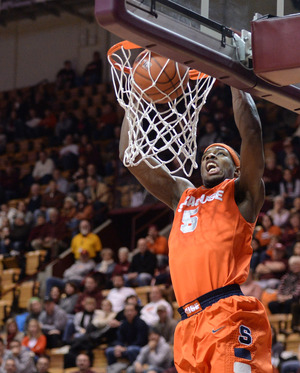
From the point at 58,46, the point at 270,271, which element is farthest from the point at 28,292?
the point at 58,46

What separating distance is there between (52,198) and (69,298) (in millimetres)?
3757

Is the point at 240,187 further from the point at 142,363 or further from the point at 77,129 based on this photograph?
the point at 77,129

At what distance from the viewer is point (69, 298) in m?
11.7

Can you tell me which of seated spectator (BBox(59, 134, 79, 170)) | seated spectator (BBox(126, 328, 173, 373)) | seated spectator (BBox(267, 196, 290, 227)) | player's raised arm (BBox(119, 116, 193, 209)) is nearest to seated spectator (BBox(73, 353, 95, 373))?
seated spectator (BBox(126, 328, 173, 373))

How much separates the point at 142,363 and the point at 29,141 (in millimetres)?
9342

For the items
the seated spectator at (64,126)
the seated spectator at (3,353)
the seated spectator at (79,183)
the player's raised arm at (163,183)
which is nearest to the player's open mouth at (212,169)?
the player's raised arm at (163,183)

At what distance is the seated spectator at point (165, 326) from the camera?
383 inches

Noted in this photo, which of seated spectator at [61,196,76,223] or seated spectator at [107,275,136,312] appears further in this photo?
seated spectator at [61,196,76,223]

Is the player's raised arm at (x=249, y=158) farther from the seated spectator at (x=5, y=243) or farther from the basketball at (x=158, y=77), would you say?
the seated spectator at (x=5, y=243)

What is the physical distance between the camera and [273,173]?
1209 centimetres

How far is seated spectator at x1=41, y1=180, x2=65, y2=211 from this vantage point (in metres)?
15.0

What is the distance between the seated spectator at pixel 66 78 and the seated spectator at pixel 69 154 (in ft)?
7.80

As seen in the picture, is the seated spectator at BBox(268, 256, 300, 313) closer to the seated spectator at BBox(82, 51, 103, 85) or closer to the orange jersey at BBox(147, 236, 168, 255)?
the orange jersey at BBox(147, 236, 168, 255)

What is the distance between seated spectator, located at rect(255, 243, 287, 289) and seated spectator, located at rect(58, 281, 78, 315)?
292 cm
